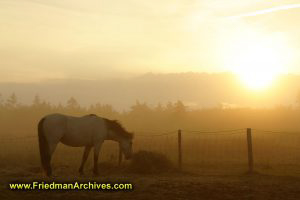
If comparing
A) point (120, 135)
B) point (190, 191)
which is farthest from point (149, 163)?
point (190, 191)

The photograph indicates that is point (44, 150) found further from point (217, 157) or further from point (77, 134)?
point (217, 157)

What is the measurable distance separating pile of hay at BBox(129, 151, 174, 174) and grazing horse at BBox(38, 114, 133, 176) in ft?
1.51

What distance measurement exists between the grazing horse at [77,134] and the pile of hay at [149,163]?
460mm

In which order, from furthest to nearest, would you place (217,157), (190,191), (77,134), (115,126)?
(217,157) < (115,126) < (77,134) < (190,191)

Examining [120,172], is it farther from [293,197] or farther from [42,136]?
[293,197]

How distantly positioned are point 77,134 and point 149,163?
3124 millimetres

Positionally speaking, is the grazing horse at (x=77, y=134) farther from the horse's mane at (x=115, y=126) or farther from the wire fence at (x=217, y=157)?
the wire fence at (x=217, y=157)

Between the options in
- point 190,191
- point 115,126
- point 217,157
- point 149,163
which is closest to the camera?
point 190,191

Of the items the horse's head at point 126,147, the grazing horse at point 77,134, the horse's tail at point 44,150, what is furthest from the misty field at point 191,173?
the grazing horse at point 77,134

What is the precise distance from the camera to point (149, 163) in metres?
13.2

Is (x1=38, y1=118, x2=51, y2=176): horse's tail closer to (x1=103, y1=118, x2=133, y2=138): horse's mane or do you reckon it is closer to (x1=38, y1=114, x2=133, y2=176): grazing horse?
(x1=38, y1=114, x2=133, y2=176): grazing horse

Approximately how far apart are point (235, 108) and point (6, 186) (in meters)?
80.8

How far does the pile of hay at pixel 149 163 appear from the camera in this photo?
13047 mm

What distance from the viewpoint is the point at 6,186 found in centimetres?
891
